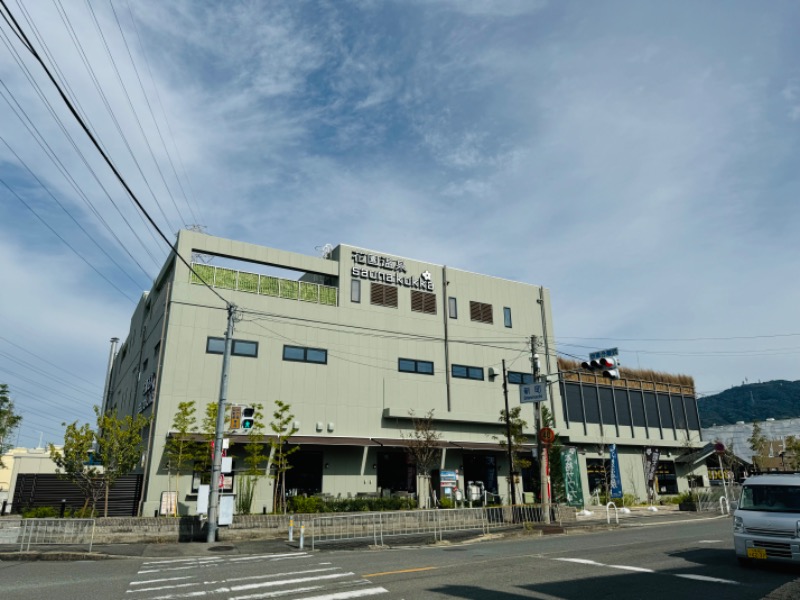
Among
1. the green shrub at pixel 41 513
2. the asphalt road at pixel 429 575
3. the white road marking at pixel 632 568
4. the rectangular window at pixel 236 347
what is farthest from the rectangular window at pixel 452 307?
the white road marking at pixel 632 568

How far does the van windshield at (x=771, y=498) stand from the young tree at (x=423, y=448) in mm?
19027

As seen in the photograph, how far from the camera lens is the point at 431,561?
13617mm

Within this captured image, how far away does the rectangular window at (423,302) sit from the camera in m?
35.4

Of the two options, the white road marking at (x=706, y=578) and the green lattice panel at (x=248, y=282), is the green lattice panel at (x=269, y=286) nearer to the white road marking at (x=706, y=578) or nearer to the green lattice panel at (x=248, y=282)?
the green lattice panel at (x=248, y=282)

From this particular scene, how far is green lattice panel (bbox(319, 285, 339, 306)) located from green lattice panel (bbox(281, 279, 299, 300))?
155 cm

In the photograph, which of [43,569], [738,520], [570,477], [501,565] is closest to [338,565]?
[501,565]

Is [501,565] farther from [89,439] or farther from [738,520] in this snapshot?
[89,439]

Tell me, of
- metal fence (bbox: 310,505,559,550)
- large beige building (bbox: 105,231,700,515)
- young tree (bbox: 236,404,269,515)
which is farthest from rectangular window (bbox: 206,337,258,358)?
metal fence (bbox: 310,505,559,550)

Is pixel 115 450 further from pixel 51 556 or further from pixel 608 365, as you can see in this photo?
pixel 608 365

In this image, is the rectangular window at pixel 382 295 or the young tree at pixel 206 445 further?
the rectangular window at pixel 382 295

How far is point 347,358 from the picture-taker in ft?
105

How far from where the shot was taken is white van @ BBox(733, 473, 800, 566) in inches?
412

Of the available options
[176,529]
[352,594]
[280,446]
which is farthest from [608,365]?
[176,529]

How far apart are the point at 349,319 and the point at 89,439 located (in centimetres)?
1460
